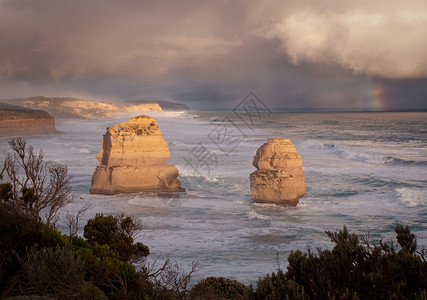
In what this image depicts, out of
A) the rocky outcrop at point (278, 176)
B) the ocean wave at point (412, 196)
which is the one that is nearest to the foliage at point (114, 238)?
the rocky outcrop at point (278, 176)

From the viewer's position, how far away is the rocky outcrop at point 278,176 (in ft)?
72.5

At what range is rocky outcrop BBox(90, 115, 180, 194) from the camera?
2533 centimetres

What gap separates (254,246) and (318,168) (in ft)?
72.9

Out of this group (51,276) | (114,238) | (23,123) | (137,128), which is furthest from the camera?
(23,123)

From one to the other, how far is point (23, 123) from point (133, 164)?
54216 mm

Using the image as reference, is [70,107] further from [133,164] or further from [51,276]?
[51,276]

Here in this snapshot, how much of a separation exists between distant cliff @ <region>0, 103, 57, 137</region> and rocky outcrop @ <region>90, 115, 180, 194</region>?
158 feet

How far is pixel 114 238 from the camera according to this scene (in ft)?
38.6

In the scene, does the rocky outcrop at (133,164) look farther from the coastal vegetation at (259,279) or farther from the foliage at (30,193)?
the coastal vegetation at (259,279)

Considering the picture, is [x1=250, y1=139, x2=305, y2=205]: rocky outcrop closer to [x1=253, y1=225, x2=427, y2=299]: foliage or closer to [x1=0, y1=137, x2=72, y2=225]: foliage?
[x1=0, y1=137, x2=72, y2=225]: foliage

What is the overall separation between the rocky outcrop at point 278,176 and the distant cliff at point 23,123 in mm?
56254

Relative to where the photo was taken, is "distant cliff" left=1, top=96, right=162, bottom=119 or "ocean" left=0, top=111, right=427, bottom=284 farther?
"distant cliff" left=1, top=96, right=162, bottom=119

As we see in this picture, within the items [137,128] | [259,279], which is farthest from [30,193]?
[137,128]

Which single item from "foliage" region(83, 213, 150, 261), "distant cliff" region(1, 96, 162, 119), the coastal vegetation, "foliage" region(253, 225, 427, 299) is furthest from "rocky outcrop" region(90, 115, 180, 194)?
"distant cliff" region(1, 96, 162, 119)
